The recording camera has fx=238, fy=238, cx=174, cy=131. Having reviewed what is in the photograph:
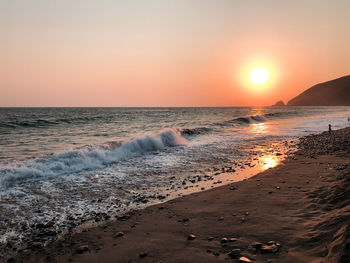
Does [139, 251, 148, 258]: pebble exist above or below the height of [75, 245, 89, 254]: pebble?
above

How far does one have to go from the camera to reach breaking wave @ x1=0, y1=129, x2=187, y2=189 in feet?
30.9

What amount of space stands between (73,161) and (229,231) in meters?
9.16

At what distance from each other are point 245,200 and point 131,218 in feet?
10.4

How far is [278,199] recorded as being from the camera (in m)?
6.54

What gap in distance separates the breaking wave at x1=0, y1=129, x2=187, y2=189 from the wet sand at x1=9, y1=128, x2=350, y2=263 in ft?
18.6

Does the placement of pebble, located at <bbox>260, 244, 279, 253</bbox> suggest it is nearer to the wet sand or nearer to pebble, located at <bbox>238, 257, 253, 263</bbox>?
the wet sand

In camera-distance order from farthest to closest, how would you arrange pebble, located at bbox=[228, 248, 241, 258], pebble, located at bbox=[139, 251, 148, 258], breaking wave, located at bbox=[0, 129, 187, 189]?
breaking wave, located at bbox=[0, 129, 187, 189] → pebble, located at bbox=[139, 251, 148, 258] → pebble, located at bbox=[228, 248, 241, 258]

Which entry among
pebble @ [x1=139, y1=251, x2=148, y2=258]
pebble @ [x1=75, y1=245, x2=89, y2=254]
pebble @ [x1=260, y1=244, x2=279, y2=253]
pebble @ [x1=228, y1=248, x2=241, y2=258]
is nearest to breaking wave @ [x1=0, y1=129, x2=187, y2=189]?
pebble @ [x1=75, y1=245, x2=89, y2=254]

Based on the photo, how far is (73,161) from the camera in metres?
11.7

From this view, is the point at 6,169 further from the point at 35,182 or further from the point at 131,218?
the point at 131,218

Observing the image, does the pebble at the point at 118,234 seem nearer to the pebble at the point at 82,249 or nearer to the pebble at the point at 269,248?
the pebble at the point at 82,249

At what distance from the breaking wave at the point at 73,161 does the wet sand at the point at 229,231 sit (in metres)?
5.66

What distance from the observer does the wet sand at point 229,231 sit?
4.02 metres

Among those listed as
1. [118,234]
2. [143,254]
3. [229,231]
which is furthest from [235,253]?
[118,234]
